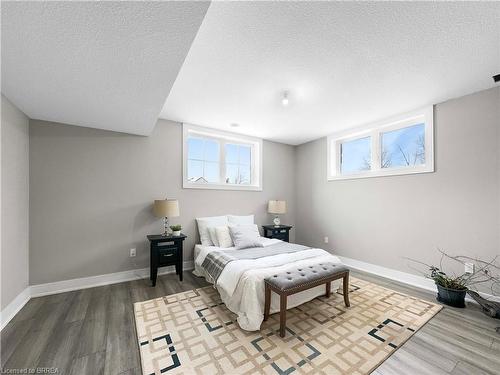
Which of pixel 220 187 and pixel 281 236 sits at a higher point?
pixel 220 187

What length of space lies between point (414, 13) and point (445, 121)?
2105 millimetres

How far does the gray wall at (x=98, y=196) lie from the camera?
9.37 ft

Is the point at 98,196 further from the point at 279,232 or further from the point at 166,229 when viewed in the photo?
the point at 279,232

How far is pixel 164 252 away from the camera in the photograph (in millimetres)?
3189

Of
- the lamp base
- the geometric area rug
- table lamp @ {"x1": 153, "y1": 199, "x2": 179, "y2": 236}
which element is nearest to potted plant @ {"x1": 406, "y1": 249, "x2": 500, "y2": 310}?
→ the geometric area rug

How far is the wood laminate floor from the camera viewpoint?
1.61m

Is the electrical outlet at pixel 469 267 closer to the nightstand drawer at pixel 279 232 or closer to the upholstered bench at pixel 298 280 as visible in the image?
the upholstered bench at pixel 298 280

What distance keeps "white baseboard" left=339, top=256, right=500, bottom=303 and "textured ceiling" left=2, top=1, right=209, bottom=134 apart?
406cm

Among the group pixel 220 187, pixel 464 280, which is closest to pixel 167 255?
pixel 220 187

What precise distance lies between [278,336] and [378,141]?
11.4ft

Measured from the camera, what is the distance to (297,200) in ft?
17.3

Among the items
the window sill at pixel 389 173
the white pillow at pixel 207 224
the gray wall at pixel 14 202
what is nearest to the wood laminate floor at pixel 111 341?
the gray wall at pixel 14 202

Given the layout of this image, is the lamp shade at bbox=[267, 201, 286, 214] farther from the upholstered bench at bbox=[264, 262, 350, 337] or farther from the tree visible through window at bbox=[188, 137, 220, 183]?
the upholstered bench at bbox=[264, 262, 350, 337]

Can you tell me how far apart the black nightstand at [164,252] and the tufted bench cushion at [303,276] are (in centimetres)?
170
